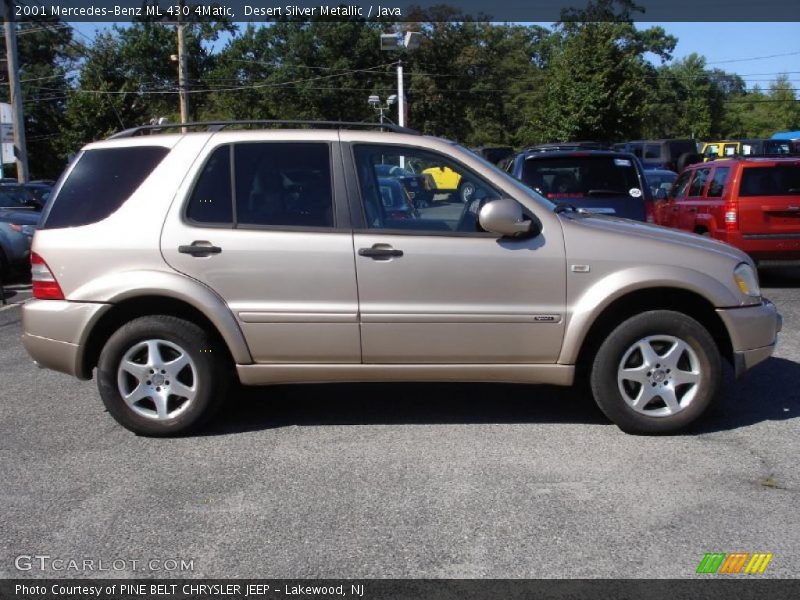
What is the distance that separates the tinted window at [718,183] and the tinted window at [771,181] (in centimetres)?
34

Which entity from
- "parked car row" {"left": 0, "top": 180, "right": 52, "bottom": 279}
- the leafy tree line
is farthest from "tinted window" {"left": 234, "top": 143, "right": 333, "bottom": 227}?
the leafy tree line

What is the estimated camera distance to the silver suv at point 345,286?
204 inches

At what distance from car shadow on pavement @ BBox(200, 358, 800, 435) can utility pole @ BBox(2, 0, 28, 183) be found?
21.4 metres

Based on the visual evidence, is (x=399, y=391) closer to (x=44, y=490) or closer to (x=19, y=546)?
(x=44, y=490)

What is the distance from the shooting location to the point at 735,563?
3676 millimetres

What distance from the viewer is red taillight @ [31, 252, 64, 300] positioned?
17.5 ft

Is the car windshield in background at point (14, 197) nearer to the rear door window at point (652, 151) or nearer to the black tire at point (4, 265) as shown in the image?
the black tire at point (4, 265)

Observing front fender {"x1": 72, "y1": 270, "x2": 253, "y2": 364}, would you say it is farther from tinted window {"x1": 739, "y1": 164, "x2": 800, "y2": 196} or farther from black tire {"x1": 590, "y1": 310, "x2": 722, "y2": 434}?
tinted window {"x1": 739, "y1": 164, "x2": 800, "y2": 196}

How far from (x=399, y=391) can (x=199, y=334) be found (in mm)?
1854

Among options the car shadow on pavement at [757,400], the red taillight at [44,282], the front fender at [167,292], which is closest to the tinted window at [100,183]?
the red taillight at [44,282]

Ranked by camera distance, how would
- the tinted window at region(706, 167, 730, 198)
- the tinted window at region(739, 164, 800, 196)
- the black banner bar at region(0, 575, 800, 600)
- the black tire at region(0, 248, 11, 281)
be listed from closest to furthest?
the black banner bar at region(0, 575, 800, 600)
the tinted window at region(739, 164, 800, 196)
the tinted window at region(706, 167, 730, 198)
the black tire at region(0, 248, 11, 281)

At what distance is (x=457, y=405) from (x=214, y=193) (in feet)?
7.56

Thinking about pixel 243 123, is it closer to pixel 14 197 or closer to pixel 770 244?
pixel 770 244

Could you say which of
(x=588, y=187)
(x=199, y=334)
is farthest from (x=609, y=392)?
(x=588, y=187)
